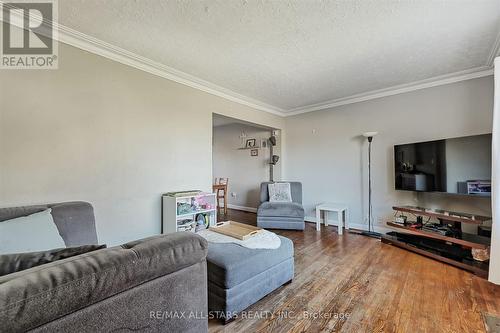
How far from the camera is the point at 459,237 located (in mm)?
2830

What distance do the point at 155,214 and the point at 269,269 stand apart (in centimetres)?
172

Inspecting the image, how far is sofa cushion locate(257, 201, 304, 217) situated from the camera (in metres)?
4.18

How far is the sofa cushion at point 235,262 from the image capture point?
171cm

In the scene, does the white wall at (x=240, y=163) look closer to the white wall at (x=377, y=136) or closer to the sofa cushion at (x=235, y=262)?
the white wall at (x=377, y=136)

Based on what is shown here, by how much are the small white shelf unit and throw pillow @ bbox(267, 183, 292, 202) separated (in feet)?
5.25

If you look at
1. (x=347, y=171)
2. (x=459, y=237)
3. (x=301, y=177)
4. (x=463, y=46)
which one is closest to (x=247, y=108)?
(x=301, y=177)

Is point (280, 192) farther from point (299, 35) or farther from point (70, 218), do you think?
point (70, 218)

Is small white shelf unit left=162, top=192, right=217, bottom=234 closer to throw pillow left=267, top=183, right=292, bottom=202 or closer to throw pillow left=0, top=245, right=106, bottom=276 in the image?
throw pillow left=267, top=183, right=292, bottom=202

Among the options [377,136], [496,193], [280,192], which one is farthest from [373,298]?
[377,136]

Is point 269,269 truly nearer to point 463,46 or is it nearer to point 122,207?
point 122,207

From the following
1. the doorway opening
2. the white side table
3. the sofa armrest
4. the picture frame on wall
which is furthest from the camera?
the picture frame on wall

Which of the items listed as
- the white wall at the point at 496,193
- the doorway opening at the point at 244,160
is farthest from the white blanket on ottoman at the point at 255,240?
the doorway opening at the point at 244,160

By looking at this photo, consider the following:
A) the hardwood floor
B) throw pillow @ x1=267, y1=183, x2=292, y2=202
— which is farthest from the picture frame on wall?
the hardwood floor

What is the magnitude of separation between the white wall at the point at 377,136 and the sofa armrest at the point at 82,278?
12.8 feet
